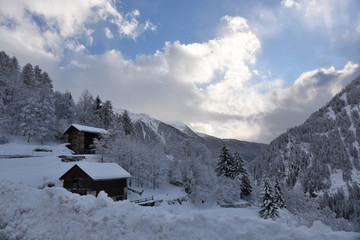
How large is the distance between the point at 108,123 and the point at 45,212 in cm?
5665

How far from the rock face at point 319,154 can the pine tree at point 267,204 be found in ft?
290

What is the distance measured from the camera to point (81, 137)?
169 ft

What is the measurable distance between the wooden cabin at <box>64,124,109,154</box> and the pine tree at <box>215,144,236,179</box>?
105ft

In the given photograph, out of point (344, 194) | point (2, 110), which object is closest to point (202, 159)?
point (2, 110)

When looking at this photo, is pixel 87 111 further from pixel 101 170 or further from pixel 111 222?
pixel 111 222

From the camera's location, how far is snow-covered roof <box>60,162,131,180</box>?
31.1 m

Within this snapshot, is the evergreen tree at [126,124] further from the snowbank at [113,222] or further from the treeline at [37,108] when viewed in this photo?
the snowbank at [113,222]

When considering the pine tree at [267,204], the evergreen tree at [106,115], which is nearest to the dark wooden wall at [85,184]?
the pine tree at [267,204]

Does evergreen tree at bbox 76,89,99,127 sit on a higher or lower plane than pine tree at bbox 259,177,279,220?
higher

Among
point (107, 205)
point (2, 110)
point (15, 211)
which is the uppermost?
point (2, 110)

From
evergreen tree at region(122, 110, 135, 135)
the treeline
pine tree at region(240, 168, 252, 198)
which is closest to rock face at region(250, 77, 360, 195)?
pine tree at region(240, 168, 252, 198)

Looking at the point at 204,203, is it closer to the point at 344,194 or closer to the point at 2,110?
the point at 2,110

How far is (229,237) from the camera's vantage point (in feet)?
24.1

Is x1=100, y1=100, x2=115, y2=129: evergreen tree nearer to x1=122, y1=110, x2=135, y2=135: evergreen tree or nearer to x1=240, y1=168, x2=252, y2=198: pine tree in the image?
x1=122, y1=110, x2=135, y2=135: evergreen tree
